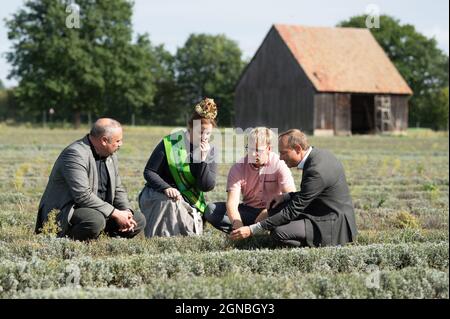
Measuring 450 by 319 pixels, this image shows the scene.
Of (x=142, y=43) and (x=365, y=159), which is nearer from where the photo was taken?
(x=365, y=159)

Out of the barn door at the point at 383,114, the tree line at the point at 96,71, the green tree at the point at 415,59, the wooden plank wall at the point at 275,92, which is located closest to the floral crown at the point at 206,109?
the wooden plank wall at the point at 275,92

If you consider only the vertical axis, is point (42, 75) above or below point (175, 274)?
above

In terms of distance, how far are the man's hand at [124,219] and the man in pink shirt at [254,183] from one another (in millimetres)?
1033

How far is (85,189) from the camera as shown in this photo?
23.9ft

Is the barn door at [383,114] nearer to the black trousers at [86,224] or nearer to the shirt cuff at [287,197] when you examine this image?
the shirt cuff at [287,197]

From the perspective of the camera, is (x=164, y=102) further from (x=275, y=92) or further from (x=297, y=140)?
(x=297, y=140)

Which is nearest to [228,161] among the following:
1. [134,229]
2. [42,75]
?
[134,229]

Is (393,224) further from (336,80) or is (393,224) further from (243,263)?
(336,80)

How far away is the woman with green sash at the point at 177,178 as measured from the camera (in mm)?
8008

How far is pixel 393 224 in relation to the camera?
9.45 metres

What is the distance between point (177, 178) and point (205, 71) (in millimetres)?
74707

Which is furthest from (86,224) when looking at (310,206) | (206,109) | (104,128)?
(310,206)

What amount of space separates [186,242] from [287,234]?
3.80ft
